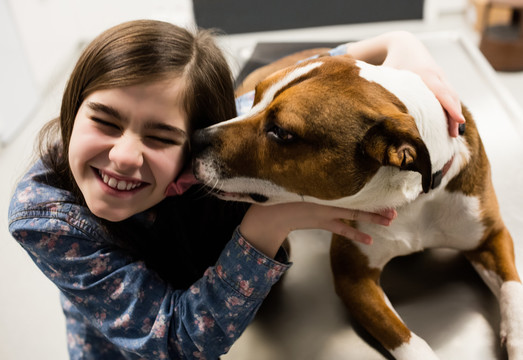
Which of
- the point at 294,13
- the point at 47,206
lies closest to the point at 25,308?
the point at 47,206

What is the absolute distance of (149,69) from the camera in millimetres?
1160

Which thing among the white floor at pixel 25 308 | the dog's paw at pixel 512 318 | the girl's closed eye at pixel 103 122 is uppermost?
the girl's closed eye at pixel 103 122

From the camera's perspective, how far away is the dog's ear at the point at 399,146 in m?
1.01

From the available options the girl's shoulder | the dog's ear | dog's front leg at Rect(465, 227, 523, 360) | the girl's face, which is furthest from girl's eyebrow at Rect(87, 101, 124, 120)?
dog's front leg at Rect(465, 227, 523, 360)

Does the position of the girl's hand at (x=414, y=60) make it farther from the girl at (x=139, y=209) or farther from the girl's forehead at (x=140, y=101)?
the girl's forehead at (x=140, y=101)

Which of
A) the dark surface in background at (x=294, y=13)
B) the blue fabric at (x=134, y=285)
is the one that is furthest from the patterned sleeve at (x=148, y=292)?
the dark surface in background at (x=294, y=13)

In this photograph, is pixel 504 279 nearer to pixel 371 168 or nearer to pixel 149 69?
pixel 371 168

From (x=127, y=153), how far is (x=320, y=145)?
0.39 m

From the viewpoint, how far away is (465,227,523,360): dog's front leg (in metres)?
1.16

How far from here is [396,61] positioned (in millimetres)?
1444

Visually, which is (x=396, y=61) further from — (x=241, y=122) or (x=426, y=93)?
(x=241, y=122)

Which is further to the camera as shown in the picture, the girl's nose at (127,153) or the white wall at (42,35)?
the white wall at (42,35)

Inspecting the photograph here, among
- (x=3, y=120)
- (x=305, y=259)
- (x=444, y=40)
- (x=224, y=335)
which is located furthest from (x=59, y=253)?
(x=3, y=120)

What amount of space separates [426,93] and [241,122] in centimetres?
39
